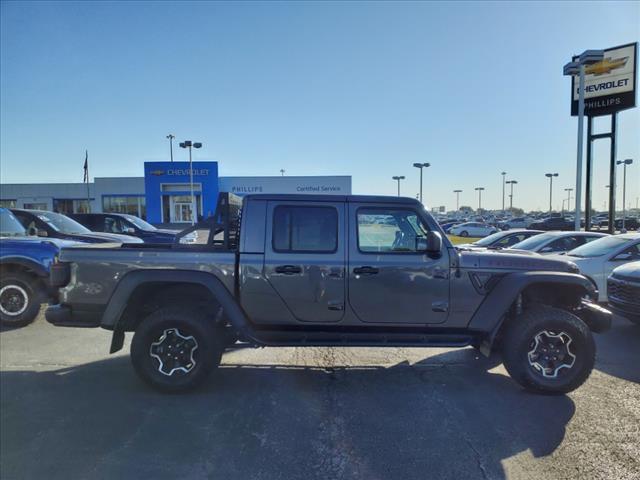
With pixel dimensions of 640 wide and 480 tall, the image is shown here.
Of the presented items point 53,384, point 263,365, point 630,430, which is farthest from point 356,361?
point 53,384

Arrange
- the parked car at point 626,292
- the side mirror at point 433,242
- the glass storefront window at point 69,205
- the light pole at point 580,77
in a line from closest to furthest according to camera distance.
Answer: the side mirror at point 433,242
the parked car at point 626,292
the light pole at point 580,77
the glass storefront window at point 69,205

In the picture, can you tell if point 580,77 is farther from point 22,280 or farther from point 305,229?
point 22,280

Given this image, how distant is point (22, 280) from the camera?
702 centimetres

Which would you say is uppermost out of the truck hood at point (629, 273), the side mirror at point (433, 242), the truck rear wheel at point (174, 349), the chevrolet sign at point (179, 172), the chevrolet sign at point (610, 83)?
the chevrolet sign at point (610, 83)

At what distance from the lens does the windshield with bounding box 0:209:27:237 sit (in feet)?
26.2

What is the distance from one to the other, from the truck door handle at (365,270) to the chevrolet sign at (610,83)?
669 inches

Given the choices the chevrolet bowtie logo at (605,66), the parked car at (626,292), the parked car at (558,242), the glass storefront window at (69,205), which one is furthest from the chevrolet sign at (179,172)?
the parked car at (626,292)

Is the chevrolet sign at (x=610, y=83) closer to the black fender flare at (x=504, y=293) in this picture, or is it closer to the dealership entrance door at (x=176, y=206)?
the black fender flare at (x=504, y=293)

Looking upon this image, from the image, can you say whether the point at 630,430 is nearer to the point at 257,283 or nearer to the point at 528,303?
the point at 528,303

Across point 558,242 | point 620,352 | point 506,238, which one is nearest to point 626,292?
point 620,352

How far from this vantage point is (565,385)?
4328 mm

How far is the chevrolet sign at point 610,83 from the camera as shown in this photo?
1697 centimetres

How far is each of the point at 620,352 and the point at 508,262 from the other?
2.79 metres

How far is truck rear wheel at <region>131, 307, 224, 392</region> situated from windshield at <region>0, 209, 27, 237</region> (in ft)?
18.0
